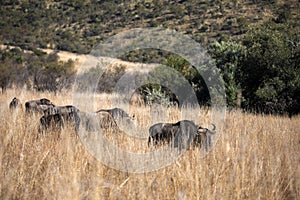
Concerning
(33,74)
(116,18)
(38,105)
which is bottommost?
(38,105)

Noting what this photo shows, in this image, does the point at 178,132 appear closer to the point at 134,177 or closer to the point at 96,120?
the point at 96,120

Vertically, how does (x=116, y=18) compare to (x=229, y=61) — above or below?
above

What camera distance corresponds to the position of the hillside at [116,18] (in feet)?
112

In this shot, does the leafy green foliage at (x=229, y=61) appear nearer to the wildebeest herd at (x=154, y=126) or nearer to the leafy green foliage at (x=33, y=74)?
the wildebeest herd at (x=154, y=126)

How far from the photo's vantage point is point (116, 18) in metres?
42.0

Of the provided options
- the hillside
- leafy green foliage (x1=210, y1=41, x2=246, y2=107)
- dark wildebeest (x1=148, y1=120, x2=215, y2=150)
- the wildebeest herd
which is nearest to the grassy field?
the wildebeest herd

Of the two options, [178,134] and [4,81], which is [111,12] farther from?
[178,134]

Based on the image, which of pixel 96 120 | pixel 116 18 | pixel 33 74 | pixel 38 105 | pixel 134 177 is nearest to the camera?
pixel 134 177

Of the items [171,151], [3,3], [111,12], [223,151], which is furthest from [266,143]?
[3,3]

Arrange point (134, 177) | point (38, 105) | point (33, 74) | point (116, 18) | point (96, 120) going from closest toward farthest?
point (134, 177)
point (96, 120)
point (38, 105)
point (33, 74)
point (116, 18)

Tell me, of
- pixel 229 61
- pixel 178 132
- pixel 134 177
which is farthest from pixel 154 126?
pixel 229 61

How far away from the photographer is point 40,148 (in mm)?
3195

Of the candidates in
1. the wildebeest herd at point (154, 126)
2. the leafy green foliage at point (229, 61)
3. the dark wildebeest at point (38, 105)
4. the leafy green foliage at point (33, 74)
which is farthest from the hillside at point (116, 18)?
the wildebeest herd at point (154, 126)

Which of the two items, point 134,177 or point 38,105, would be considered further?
point 38,105
